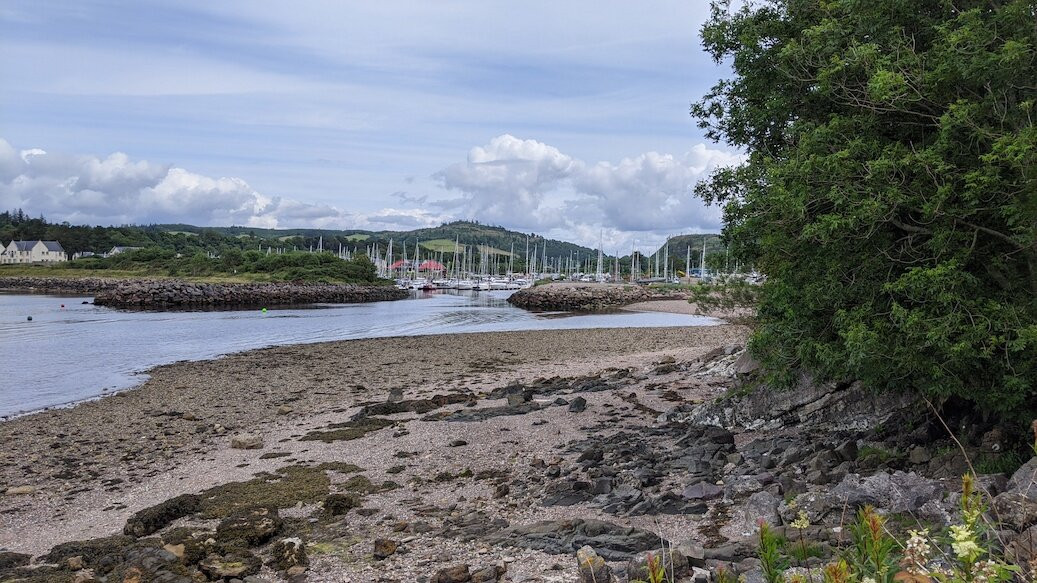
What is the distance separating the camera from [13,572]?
26.0 feet

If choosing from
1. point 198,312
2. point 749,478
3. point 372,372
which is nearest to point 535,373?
point 372,372

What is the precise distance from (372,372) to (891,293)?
2157 cm

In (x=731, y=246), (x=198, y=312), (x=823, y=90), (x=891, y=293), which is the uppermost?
(x=823, y=90)

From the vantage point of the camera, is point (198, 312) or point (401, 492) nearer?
point (401, 492)

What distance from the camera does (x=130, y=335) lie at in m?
42.6

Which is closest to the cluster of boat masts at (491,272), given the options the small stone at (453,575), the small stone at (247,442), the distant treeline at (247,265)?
the distant treeline at (247,265)

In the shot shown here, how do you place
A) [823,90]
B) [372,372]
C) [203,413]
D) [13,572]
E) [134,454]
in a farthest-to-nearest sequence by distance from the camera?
[372,372] < [203,413] < [134,454] < [823,90] < [13,572]

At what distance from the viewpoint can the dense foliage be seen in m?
7.19

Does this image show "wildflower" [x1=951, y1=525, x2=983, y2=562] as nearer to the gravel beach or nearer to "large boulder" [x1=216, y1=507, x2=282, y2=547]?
the gravel beach

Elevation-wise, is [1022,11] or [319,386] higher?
[1022,11]

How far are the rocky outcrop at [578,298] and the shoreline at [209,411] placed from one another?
43.5 meters

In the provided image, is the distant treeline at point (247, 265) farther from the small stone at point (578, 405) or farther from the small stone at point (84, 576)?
the small stone at point (84, 576)

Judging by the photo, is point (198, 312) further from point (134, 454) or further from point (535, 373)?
point (134, 454)

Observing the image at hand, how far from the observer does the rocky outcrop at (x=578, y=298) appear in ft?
270
